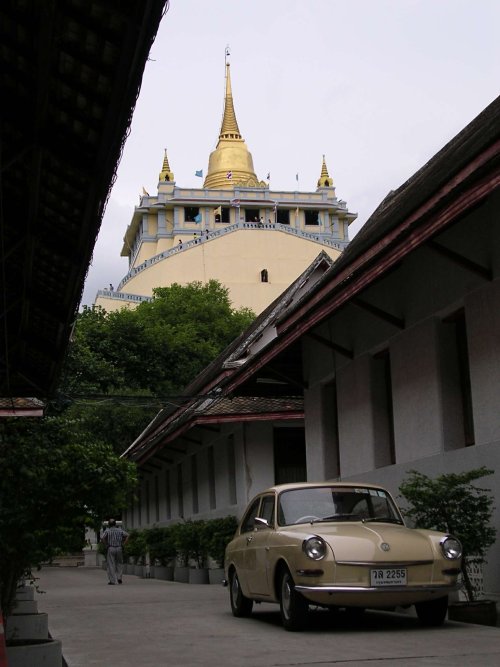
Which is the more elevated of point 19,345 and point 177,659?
point 19,345

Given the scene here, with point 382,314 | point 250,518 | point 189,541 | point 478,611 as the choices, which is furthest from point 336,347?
point 189,541

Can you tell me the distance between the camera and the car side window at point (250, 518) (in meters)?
13.0

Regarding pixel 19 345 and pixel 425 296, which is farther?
pixel 19 345

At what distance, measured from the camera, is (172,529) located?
27.6m

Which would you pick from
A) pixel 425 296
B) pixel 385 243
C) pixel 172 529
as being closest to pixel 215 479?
pixel 172 529

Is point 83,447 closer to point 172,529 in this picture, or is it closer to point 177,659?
point 177,659

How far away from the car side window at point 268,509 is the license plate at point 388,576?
6.03 ft

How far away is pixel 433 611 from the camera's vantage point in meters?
11.2

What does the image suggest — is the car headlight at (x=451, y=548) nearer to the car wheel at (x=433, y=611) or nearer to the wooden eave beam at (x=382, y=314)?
the car wheel at (x=433, y=611)

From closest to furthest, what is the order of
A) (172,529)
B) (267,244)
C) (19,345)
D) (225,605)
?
(225,605) < (19,345) < (172,529) < (267,244)

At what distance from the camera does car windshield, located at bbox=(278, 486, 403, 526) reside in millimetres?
11992

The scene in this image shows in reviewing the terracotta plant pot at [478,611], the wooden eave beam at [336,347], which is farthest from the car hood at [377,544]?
the wooden eave beam at [336,347]

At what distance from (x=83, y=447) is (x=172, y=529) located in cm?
1887

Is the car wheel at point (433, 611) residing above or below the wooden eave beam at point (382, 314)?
below
